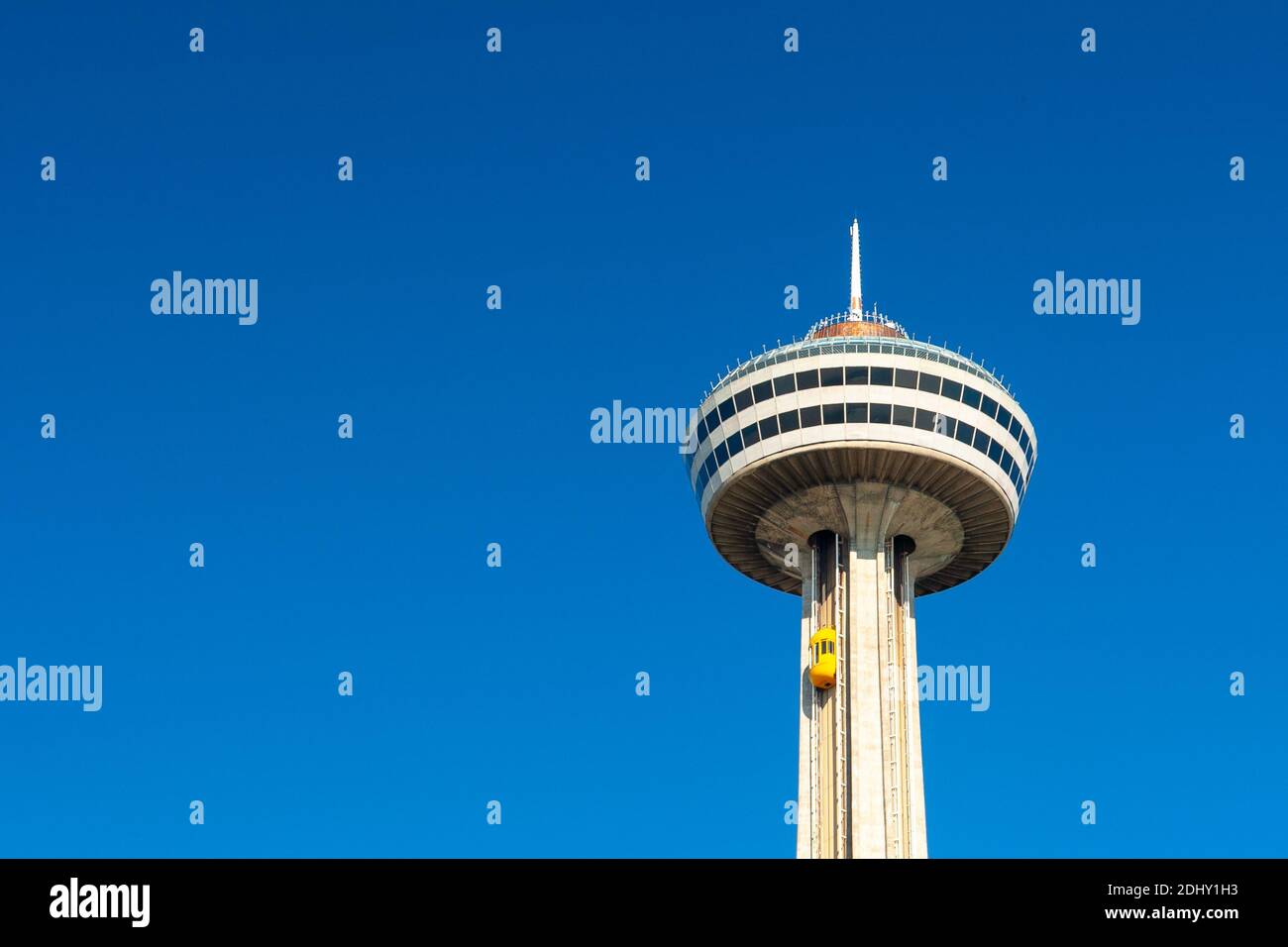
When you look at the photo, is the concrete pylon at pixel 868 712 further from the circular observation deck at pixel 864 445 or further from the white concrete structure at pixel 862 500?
the circular observation deck at pixel 864 445

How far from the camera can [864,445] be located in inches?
4070

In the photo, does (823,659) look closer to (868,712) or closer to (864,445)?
(868,712)

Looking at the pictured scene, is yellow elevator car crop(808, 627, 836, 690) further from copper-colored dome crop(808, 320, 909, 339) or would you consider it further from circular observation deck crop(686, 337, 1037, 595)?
copper-colored dome crop(808, 320, 909, 339)

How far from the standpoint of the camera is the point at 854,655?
104562mm

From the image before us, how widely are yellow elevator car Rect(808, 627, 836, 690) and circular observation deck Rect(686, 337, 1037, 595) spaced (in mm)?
7028

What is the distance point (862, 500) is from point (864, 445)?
4.36 metres

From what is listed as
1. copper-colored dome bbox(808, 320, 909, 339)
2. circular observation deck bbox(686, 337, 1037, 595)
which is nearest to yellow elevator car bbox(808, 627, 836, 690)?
circular observation deck bbox(686, 337, 1037, 595)

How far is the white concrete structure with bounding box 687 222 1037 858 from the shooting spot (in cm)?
10212

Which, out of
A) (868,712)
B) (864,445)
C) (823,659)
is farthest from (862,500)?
(868,712)

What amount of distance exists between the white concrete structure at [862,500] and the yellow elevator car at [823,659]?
604 millimetres
